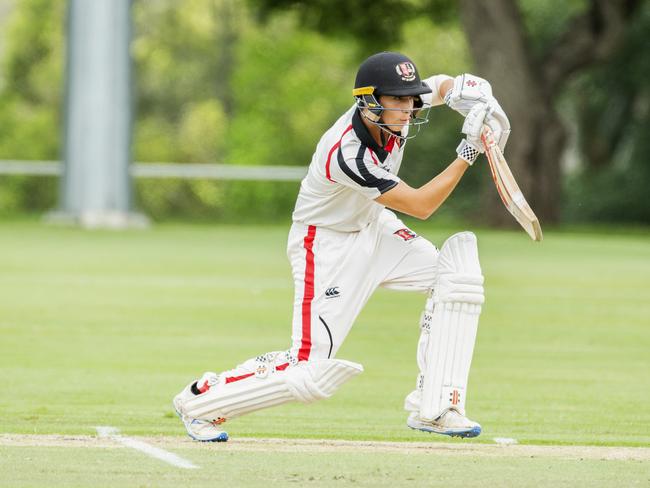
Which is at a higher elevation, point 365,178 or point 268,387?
point 365,178

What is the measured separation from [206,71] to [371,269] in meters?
54.2

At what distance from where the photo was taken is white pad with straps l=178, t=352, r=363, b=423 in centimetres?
622

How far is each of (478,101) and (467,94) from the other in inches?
2.4

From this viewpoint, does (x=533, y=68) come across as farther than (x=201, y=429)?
Yes

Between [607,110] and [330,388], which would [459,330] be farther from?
[607,110]

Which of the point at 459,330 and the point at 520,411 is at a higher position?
the point at 459,330

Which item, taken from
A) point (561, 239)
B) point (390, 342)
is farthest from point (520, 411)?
point (561, 239)

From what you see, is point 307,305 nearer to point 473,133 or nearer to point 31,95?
point 473,133

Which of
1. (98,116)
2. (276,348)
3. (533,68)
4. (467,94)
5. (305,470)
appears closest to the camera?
(305,470)

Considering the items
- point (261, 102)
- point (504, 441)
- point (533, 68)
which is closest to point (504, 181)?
point (504, 441)

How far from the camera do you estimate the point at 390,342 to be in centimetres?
1116

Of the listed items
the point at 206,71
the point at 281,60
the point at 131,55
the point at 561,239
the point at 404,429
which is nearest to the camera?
the point at 404,429

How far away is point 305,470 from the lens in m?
5.75

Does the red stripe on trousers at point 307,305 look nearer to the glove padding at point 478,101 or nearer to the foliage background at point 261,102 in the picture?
the glove padding at point 478,101
